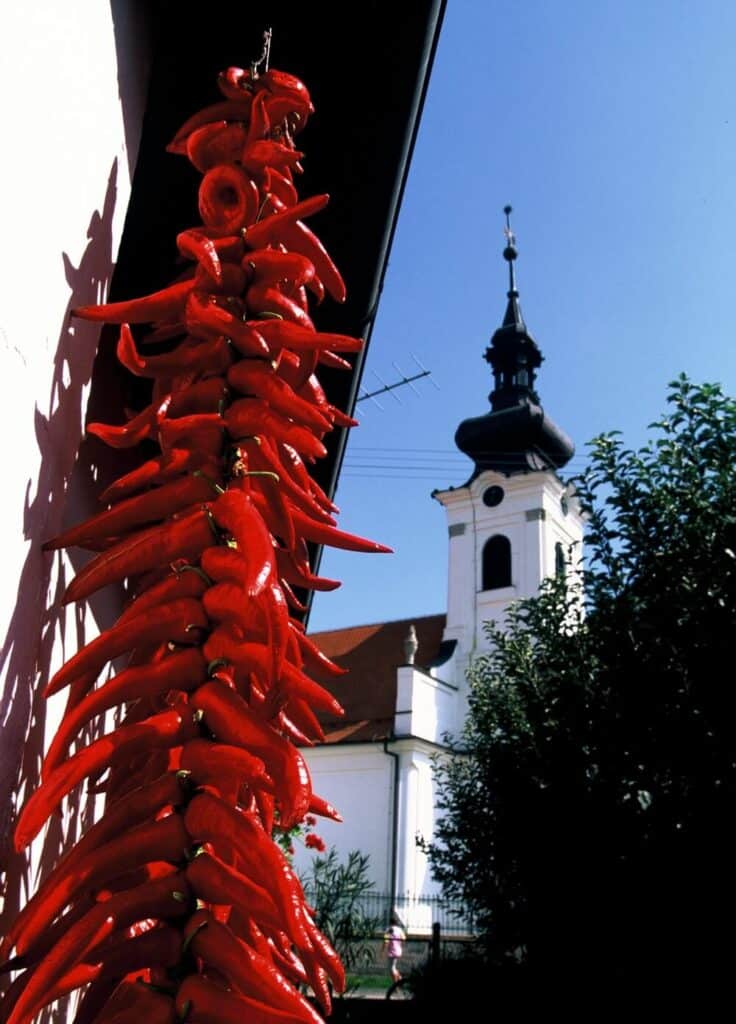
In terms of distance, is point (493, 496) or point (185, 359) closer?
point (185, 359)

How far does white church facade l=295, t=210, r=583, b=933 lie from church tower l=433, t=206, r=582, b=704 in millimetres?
39

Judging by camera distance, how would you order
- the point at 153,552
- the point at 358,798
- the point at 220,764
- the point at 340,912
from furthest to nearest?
the point at 358,798 < the point at 340,912 < the point at 153,552 < the point at 220,764

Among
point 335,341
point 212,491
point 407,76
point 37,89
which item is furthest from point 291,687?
point 407,76

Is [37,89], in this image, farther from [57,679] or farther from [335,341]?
[57,679]

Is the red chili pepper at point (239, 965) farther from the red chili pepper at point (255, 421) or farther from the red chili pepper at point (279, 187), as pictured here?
the red chili pepper at point (279, 187)

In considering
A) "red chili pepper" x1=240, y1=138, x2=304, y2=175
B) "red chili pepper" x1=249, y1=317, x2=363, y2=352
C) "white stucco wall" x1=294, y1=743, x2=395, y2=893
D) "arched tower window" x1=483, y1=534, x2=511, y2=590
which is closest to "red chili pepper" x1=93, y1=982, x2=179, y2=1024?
"red chili pepper" x1=249, y1=317, x2=363, y2=352

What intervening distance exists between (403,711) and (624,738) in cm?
2144

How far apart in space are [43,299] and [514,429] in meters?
31.7

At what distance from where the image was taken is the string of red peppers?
0.68m

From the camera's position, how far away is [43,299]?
1.02 m

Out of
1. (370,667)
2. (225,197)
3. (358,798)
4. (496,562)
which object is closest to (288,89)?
(225,197)

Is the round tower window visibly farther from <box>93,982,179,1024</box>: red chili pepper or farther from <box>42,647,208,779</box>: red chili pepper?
<box>93,982,179,1024</box>: red chili pepper

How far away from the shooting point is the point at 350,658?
3284cm

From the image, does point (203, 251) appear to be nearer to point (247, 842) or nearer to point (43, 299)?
point (43, 299)
